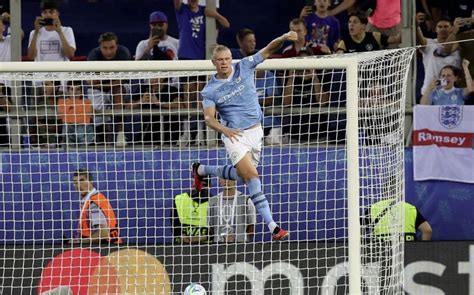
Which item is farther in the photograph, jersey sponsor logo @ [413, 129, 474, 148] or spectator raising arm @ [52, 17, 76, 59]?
spectator raising arm @ [52, 17, 76, 59]

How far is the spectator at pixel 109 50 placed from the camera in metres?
13.4

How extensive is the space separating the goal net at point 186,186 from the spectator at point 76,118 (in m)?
0.02

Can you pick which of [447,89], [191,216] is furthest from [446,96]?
[191,216]

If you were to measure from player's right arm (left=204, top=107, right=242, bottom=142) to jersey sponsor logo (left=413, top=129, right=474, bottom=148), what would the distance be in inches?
118

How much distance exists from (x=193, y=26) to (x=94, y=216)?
97.9 inches

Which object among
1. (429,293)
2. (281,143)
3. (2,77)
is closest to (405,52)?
(281,143)

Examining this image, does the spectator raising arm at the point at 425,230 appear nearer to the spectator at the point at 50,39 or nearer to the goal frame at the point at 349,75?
the goal frame at the point at 349,75

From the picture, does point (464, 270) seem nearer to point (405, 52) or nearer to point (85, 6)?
point (405, 52)

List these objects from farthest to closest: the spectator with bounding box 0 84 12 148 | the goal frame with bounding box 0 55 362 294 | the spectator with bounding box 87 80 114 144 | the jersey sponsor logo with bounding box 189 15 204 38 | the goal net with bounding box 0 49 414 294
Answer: the jersey sponsor logo with bounding box 189 15 204 38
the spectator with bounding box 87 80 114 144
the spectator with bounding box 0 84 12 148
the goal net with bounding box 0 49 414 294
the goal frame with bounding box 0 55 362 294

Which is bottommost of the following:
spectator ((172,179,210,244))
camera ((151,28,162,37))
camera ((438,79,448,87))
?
spectator ((172,179,210,244))

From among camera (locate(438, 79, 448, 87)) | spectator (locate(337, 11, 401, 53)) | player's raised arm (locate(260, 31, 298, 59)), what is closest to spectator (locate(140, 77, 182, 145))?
spectator (locate(337, 11, 401, 53))

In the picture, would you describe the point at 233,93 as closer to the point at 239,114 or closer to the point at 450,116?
the point at 239,114

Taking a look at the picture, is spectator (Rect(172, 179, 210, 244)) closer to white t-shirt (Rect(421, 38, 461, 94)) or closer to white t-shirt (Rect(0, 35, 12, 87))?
white t-shirt (Rect(0, 35, 12, 87))

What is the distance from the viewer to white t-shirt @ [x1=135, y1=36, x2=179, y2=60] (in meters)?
13.7
